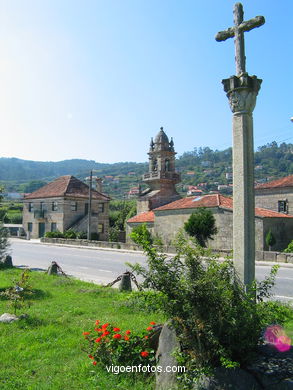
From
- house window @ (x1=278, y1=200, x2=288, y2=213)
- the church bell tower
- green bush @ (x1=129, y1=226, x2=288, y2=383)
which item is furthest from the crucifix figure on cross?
the church bell tower

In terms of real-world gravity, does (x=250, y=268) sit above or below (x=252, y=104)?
below

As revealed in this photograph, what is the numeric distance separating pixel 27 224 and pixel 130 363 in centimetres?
4767

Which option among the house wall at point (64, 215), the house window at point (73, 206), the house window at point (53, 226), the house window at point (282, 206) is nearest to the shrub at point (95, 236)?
the house wall at point (64, 215)

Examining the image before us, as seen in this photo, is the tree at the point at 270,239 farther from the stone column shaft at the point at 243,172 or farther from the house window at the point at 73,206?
the house window at the point at 73,206

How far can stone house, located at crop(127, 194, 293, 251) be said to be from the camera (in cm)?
2691

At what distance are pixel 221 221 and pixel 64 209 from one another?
2240cm

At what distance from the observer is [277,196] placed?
33.9m

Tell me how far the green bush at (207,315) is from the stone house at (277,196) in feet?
101

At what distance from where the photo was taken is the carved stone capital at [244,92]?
571 cm

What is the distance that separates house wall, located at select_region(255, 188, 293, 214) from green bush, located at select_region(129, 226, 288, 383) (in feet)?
101

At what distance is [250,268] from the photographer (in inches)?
215

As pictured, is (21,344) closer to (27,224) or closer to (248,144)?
(248,144)

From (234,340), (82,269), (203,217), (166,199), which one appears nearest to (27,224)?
(166,199)

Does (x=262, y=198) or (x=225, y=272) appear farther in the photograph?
(x=262, y=198)
